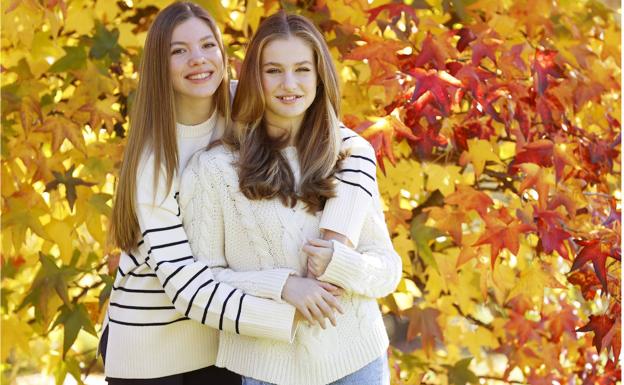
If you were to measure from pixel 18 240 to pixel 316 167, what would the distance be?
1086 millimetres

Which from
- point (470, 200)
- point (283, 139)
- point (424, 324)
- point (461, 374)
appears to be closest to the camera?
point (283, 139)

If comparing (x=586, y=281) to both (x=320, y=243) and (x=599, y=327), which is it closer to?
(x=599, y=327)

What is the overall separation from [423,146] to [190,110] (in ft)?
2.44

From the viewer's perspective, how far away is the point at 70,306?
9.41ft

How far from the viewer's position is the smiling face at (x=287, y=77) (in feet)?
7.14

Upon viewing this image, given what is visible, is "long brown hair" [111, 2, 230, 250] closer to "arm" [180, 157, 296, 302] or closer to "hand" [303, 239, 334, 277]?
"arm" [180, 157, 296, 302]

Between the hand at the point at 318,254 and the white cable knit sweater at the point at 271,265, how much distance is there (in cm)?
3

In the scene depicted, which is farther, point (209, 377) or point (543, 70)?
point (543, 70)

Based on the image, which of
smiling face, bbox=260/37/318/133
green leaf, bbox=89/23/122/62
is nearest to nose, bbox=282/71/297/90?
smiling face, bbox=260/37/318/133

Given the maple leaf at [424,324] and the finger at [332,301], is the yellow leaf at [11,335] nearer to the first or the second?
the maple leaf at [424,324]

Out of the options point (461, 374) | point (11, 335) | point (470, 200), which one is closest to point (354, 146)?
point (470, 200)

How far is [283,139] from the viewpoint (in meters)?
Result: 2.23

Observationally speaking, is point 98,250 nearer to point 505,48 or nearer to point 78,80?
point 78,80

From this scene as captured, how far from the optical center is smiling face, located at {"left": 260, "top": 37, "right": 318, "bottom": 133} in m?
2.18
